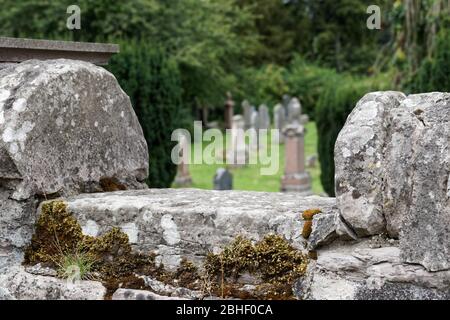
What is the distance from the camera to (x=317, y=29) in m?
35.8

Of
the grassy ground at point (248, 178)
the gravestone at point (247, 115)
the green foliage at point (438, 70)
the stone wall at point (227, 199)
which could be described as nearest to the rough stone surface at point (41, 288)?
the stone wall at point (227, 199)

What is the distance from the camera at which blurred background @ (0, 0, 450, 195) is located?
927cm

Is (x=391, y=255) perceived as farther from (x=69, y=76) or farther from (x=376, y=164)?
(x=69, y=76)

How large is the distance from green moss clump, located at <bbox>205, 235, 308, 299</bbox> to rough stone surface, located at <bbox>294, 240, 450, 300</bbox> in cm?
5

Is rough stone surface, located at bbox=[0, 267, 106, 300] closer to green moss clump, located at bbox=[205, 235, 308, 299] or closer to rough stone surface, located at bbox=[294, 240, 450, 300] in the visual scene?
green moss clump, located at bbox=[205, 235, 308, 299]

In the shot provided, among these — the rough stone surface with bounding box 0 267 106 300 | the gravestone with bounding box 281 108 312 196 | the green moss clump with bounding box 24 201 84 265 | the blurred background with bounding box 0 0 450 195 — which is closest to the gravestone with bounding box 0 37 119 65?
the green moss clump with bounding box 24 201 84 265

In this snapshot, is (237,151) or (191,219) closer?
(191,219)

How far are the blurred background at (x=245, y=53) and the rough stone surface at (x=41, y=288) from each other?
608 centimetres

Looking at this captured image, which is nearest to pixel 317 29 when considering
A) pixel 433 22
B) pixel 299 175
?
pixel 299 175

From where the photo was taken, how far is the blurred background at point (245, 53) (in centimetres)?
927

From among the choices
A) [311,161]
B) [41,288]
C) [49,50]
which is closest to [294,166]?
[311,161]

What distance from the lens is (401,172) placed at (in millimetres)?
2154

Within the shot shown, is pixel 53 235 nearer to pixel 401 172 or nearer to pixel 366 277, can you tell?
pixel 366 277

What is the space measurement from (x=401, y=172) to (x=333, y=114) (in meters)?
8.74
